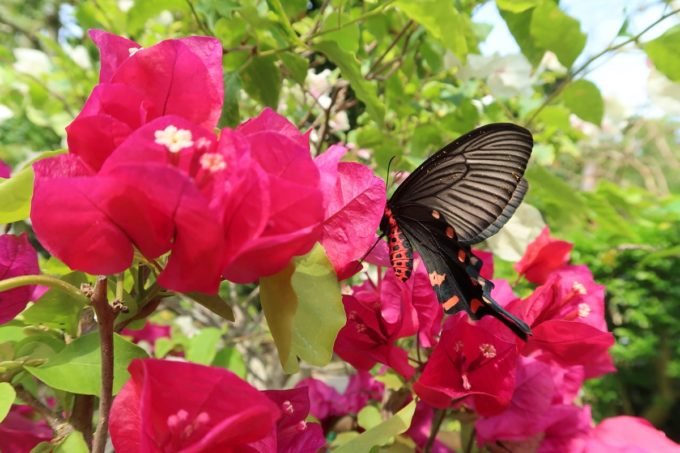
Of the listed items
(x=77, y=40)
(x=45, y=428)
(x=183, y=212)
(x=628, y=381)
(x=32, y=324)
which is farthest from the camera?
(x=628, y=381)

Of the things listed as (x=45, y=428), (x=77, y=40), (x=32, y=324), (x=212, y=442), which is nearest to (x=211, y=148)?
(x=212, y=442)

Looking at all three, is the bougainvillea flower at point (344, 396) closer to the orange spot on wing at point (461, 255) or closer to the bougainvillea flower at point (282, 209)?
the orange spot on wing at point (461, 255)

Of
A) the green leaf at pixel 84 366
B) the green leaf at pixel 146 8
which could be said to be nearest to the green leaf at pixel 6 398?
the green leaf at pixel 84 366

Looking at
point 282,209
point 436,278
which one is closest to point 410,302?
point 436,278

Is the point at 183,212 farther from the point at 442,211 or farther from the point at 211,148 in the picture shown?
the point at 442,211

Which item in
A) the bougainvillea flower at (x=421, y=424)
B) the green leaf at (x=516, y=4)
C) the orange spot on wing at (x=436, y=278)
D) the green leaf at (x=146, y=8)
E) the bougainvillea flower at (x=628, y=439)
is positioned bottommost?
the bougainvillea flower at (x=421, y=424)
